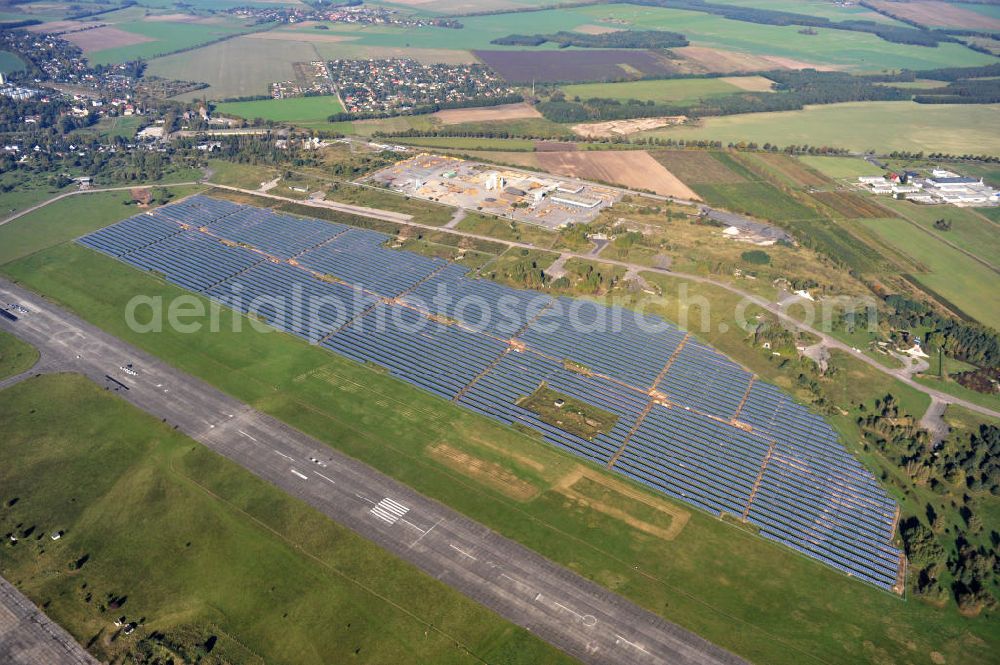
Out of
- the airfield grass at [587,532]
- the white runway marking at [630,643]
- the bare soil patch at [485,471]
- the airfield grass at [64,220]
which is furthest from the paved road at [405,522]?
the airfield grass at [64,220]

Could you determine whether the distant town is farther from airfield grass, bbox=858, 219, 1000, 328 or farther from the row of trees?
the row of trees

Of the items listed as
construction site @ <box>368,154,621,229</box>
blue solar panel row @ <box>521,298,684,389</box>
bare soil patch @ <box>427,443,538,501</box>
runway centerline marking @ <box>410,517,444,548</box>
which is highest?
construction site @ <box>368,154,621,229</box>

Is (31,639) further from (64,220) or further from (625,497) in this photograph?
Result: (64,220)

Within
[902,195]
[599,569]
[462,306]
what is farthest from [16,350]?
[902,195]

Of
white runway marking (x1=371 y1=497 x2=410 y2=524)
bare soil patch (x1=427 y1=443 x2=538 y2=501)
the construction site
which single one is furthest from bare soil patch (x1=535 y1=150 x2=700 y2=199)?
white runway marking (x1=371 y1=497 x2=410 y2=524)

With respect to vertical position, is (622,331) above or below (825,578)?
above

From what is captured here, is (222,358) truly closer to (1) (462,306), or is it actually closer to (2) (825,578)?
(1) (462,306)

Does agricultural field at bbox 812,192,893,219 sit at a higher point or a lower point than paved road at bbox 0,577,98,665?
higher
